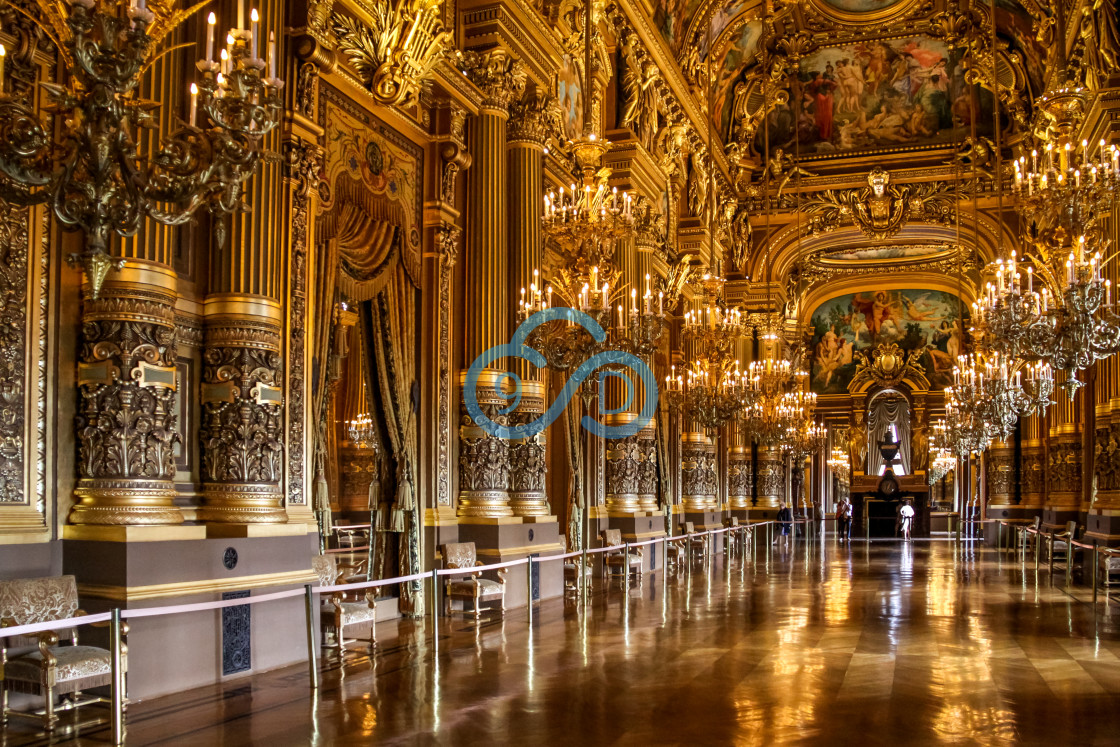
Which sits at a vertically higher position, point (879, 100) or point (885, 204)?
point (879, 100)

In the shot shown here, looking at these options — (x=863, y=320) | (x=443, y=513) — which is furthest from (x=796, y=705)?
(x=863, y=320)

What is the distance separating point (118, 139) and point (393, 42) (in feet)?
21.0

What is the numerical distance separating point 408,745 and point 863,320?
130 ft

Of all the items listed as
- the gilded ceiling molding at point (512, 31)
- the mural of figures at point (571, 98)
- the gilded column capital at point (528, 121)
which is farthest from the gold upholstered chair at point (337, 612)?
the mural of figures at point (571, 98)

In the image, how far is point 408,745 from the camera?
6.05m

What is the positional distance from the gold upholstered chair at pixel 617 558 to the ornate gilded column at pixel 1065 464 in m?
10.7

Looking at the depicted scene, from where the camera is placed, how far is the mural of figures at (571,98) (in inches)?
705

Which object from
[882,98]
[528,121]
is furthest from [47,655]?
[882,98]

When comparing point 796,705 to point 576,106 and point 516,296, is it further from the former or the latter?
point 576,106

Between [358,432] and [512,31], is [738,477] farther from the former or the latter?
[512,31]

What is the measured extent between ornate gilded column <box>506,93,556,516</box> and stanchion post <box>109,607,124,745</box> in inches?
299

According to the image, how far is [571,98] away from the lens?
1839cm

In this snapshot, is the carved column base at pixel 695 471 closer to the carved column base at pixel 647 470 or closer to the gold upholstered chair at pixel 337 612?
the carved column base at pixel 647 470

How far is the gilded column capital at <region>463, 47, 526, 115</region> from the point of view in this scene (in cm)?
1326
